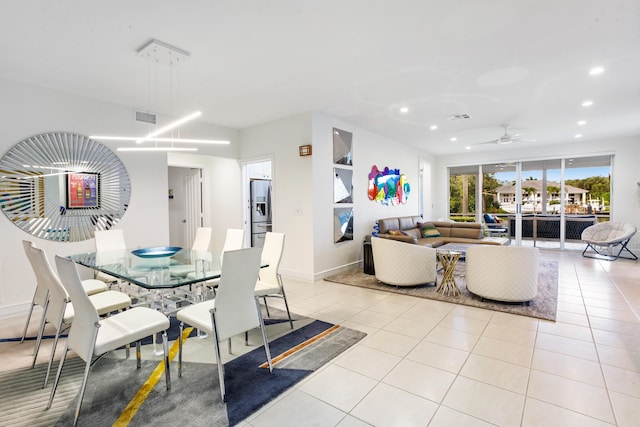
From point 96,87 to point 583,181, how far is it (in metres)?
10.1

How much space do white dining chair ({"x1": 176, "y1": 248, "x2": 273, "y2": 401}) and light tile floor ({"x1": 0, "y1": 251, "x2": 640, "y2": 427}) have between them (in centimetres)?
51

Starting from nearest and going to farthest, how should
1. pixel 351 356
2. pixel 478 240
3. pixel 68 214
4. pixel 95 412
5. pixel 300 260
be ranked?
pixel 95 412 → pixel 351 356 → pixel 68 214 → pixel 300 260 → pixel 478 240

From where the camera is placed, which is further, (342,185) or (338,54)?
(342,185)

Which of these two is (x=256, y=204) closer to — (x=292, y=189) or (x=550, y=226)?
(x=292, y=189)

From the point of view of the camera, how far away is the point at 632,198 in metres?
7.13

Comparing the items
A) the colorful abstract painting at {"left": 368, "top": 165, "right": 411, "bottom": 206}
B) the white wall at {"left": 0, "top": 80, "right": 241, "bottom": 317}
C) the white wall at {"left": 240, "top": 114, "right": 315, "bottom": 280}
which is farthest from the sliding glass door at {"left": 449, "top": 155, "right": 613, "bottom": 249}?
the white wall at {"left": 0, "top": 80, "right": 241, "bottom": 317}

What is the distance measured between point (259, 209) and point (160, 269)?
378cm

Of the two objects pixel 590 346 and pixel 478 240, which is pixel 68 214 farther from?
pixel 478 240

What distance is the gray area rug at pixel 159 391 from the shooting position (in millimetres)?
1828

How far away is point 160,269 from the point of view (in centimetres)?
273

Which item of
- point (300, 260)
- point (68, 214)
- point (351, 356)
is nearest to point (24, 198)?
point (68, 214)

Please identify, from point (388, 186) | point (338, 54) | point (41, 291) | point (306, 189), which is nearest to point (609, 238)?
point (388, 186)

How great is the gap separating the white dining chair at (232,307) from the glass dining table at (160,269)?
273 millimetres

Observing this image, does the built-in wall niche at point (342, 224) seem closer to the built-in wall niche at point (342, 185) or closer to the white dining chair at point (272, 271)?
the built-in wall niche at point (342, 185)
